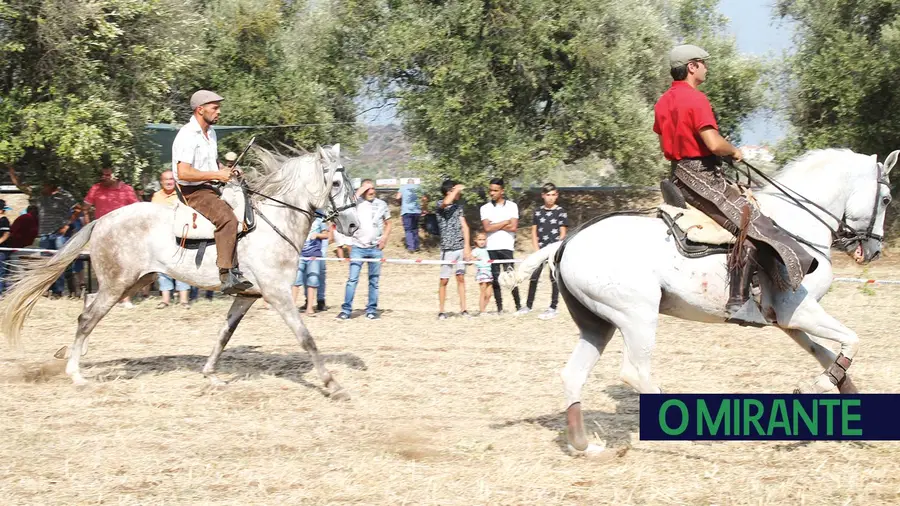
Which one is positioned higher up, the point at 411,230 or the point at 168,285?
the point at 411,230

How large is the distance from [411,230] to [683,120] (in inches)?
714

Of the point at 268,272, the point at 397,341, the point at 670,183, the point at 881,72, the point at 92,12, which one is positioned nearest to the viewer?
the point at 670,183

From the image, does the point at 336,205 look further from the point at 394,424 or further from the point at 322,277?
the point at 322,277

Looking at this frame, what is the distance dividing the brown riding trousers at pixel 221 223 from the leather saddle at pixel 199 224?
0.09m

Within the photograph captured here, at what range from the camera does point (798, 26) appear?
965 inches

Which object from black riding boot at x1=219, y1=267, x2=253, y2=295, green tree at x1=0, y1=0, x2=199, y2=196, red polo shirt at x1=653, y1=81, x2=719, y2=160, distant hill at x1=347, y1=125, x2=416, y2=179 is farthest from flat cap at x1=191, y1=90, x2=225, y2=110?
Result: distant hill at x1=347, y1=125, x2=416, y2=179

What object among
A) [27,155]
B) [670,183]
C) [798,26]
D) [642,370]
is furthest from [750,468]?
[798,26]

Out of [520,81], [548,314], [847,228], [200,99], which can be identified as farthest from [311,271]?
[520,81]

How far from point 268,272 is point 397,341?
3515 millimetres

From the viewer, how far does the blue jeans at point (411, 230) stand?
24469mm

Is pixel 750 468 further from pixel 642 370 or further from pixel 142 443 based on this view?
pixel 142 443

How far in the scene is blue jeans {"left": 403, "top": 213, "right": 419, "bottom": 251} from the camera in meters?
24.5

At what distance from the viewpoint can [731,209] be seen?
6516mm

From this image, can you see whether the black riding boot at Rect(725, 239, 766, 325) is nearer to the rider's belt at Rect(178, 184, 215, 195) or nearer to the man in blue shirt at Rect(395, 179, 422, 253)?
the rider's belt at Rect(178, 184, 215, 195)
